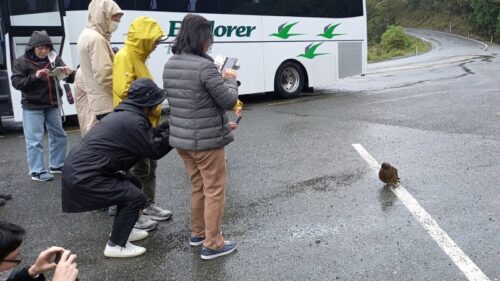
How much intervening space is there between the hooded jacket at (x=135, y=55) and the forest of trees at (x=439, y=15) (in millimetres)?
51422

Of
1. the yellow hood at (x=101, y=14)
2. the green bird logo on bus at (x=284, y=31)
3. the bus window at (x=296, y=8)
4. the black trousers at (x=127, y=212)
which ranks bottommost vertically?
the black trousers at (x=127, y=212)

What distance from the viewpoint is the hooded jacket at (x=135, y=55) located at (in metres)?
4.33

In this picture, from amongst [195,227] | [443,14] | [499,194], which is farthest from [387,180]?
[443,14]

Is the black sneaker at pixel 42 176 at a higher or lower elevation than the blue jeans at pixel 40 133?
lower

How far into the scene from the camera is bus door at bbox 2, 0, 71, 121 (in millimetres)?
9195

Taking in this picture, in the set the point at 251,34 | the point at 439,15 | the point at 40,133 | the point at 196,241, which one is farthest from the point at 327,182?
the point at 439,15

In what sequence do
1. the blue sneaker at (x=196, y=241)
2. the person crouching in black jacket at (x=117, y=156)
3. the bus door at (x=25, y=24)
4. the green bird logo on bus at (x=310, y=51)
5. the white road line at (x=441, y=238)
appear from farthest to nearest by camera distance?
1. the green bird logo on bus at (x=310, y=51)
2. the bus door at (x=25, y=24)
3. the blue sneaker at (x=196, y=241)
4. the person crouching in black jacket at (x=117, y=156)
5. the white road line at (x=441, y=238)

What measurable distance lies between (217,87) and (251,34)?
8885mm

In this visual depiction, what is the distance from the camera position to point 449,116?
360 inches

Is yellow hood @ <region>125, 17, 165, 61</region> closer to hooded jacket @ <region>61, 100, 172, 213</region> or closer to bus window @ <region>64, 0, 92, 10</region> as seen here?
hooded jacket @ <region>61, 100, 172, 213</region>

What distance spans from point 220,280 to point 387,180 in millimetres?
2457

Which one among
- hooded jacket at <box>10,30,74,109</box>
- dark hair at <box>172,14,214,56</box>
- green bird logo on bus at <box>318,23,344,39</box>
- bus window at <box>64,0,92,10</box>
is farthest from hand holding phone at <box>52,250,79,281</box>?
green bird logo on bus at <box>318,23,344,39</box>

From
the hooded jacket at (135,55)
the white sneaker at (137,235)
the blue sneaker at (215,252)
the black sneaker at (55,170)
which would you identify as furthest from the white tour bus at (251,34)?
the blue sneaker at (215,252)

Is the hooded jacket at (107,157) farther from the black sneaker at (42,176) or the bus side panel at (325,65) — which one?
the bus side panel at (325,65)
